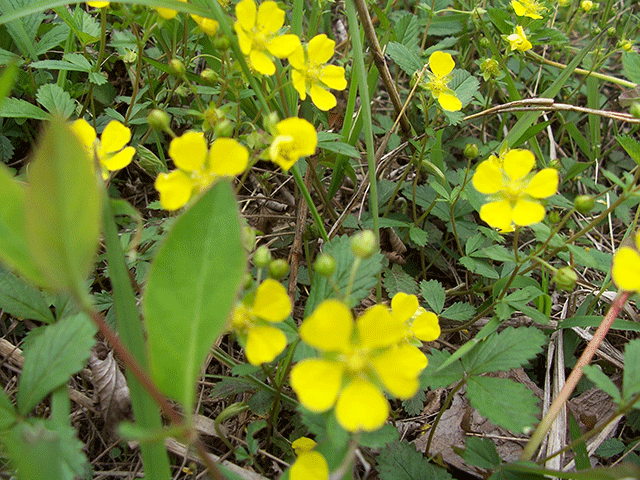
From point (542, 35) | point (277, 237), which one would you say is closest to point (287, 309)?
point (277, 237)

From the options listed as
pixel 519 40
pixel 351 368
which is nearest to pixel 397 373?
pixel 351 368

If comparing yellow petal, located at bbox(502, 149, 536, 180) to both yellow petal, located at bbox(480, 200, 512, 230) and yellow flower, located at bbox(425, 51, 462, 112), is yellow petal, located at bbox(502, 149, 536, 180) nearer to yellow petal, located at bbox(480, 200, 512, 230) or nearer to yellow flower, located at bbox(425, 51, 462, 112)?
yellow petal, located at bbox(480, 200, 512, 230)

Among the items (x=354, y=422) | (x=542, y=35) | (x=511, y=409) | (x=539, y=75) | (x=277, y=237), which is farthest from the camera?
(x=539, y=75)

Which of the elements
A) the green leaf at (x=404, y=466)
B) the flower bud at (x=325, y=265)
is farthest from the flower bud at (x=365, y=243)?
the green leaf at (x=404, y=466)

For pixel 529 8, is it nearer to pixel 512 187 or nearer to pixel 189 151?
pixel 512 187

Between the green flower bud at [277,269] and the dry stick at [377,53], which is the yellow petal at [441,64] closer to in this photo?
the dry stick at [377,53]

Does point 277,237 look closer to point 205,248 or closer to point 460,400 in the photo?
point 460,400
